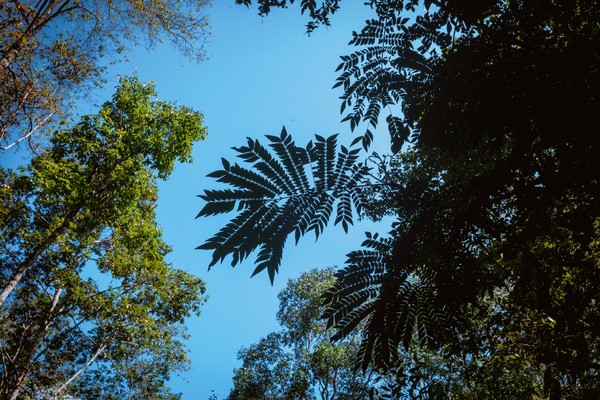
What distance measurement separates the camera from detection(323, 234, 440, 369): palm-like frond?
6.23 ft

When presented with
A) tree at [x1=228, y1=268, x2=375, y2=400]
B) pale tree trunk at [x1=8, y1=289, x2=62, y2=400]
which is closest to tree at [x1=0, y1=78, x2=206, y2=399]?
pale tree trunk at [x1=8, y1=289, x2=62, y2=400]

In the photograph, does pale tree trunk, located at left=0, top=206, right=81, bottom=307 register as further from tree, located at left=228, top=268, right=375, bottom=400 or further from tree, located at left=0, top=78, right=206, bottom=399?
tree, located at left=228, top=268, right=375, bottom=400

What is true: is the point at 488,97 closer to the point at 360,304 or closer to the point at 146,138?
the point at 360,304

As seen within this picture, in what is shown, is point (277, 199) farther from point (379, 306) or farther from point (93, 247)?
point (93, 247)

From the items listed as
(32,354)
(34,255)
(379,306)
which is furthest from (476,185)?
(32,354)

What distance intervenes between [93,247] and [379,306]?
40.1ft

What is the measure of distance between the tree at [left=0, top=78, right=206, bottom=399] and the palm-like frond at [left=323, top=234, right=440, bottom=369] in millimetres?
9739

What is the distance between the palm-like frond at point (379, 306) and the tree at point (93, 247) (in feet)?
32.0

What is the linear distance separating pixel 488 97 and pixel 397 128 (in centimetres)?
88

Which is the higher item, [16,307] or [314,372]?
[16,307]

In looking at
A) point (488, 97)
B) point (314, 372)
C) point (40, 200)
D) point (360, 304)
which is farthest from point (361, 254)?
point (314, 372)

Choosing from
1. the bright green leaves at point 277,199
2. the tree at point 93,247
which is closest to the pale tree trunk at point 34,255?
the tree at point 93,247

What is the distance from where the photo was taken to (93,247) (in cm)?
1131

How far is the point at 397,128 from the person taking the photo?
2926mm
